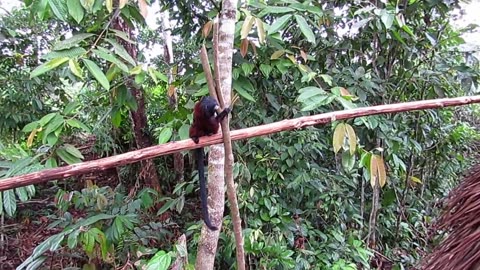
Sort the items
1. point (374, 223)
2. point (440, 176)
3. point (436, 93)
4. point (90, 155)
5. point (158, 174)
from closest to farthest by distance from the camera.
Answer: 1. point (436, 93)
2. point (374, 223)
3. point (440, 176)
4. point (158, 174)
5. point (90, 155)

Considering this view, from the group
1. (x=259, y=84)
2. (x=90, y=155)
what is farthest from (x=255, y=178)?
(x=90, y=155)

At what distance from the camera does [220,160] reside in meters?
1.29

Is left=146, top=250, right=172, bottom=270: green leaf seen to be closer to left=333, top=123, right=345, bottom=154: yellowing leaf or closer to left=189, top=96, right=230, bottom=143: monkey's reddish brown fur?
left=189, top=96, right=230, bottom=143: monkey's reddish brown fur

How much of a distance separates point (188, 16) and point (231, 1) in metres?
0.70

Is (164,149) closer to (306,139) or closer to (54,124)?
(54,124)

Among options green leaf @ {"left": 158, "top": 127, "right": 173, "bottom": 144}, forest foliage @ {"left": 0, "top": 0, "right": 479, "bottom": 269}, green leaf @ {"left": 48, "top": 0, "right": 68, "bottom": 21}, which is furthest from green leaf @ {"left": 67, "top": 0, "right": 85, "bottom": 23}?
green leaf @ {"left": 158, "top": 127, "right": 173, "bottom": 144}

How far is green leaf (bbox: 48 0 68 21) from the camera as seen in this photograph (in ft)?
3.48

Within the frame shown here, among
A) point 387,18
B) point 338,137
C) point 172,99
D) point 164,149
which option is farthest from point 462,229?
point 172,99

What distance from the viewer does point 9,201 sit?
1.17 m

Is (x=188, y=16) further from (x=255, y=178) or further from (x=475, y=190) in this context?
(x=475, y=190)

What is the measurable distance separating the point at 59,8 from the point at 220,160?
605mm

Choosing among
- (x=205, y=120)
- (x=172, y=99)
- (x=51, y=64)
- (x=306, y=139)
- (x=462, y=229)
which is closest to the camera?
(x=462, y=229)

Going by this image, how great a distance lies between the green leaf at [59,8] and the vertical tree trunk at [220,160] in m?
0.42

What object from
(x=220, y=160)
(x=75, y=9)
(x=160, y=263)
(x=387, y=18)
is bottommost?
(x=160, y=263)
